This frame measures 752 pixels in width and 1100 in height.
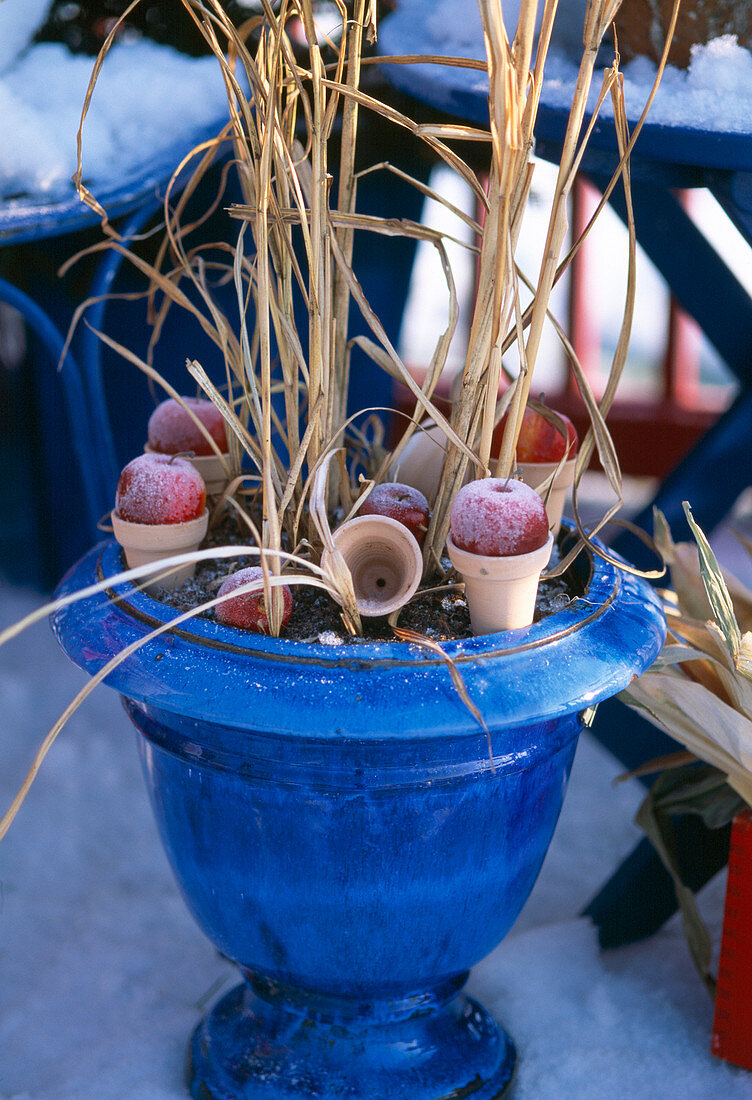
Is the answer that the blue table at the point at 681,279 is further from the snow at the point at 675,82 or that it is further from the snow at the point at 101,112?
the snow at the point at 101,112

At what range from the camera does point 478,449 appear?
84 centimetres

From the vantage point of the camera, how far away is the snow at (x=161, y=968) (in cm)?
100

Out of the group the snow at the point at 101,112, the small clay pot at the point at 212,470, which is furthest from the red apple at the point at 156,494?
the snow at the point at 101,112

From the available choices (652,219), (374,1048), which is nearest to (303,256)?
(652,219)

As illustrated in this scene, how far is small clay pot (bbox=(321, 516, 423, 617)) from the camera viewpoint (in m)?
0.76

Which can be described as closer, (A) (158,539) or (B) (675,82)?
(A) (158,539)

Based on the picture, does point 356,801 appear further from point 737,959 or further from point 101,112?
point 101,112

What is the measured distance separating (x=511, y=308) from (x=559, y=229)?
107 mm

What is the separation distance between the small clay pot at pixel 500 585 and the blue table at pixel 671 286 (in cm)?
44

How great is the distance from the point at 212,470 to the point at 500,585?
39cm

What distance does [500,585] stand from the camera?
746 millimetres

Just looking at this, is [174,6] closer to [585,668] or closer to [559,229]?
[559,229]

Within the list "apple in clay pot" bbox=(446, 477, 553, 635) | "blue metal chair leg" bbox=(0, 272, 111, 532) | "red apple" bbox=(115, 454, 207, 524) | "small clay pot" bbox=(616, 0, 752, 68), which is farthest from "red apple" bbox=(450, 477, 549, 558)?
"blue metal chair leg" bbox=(0, 272, 111, 532)

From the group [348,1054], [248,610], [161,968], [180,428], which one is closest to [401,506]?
[248,610]
